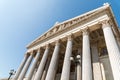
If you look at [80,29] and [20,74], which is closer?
[80,29]

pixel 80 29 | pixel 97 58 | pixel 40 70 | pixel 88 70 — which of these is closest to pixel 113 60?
pixel 88 70

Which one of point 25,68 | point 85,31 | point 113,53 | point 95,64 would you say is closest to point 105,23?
point 85,31

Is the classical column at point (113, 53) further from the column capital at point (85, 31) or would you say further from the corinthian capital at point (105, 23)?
the column capital at point (85, 31)

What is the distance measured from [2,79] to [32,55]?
1448 cm

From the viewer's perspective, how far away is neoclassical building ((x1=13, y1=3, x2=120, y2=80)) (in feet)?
37.9

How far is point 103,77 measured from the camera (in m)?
13.4

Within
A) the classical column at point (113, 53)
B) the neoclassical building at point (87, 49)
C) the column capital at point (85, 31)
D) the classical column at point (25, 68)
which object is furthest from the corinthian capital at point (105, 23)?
the classical column at point (25, 68)

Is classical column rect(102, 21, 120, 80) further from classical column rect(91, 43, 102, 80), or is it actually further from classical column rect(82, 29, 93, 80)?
classical column rect(91, 43, 102, 80)

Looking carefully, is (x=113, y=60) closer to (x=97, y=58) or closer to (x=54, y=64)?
(x=97, y=58)

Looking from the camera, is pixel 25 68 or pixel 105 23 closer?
pixel 105 23

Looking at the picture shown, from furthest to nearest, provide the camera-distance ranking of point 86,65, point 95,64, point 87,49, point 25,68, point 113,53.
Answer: point 25,68 → point 95,64 → point 87,49 → point 86,65 → point 113,53

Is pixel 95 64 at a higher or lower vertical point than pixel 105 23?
lower

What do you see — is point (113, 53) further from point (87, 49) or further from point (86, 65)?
point (87, 49)

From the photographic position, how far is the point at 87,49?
1289 centimetres
